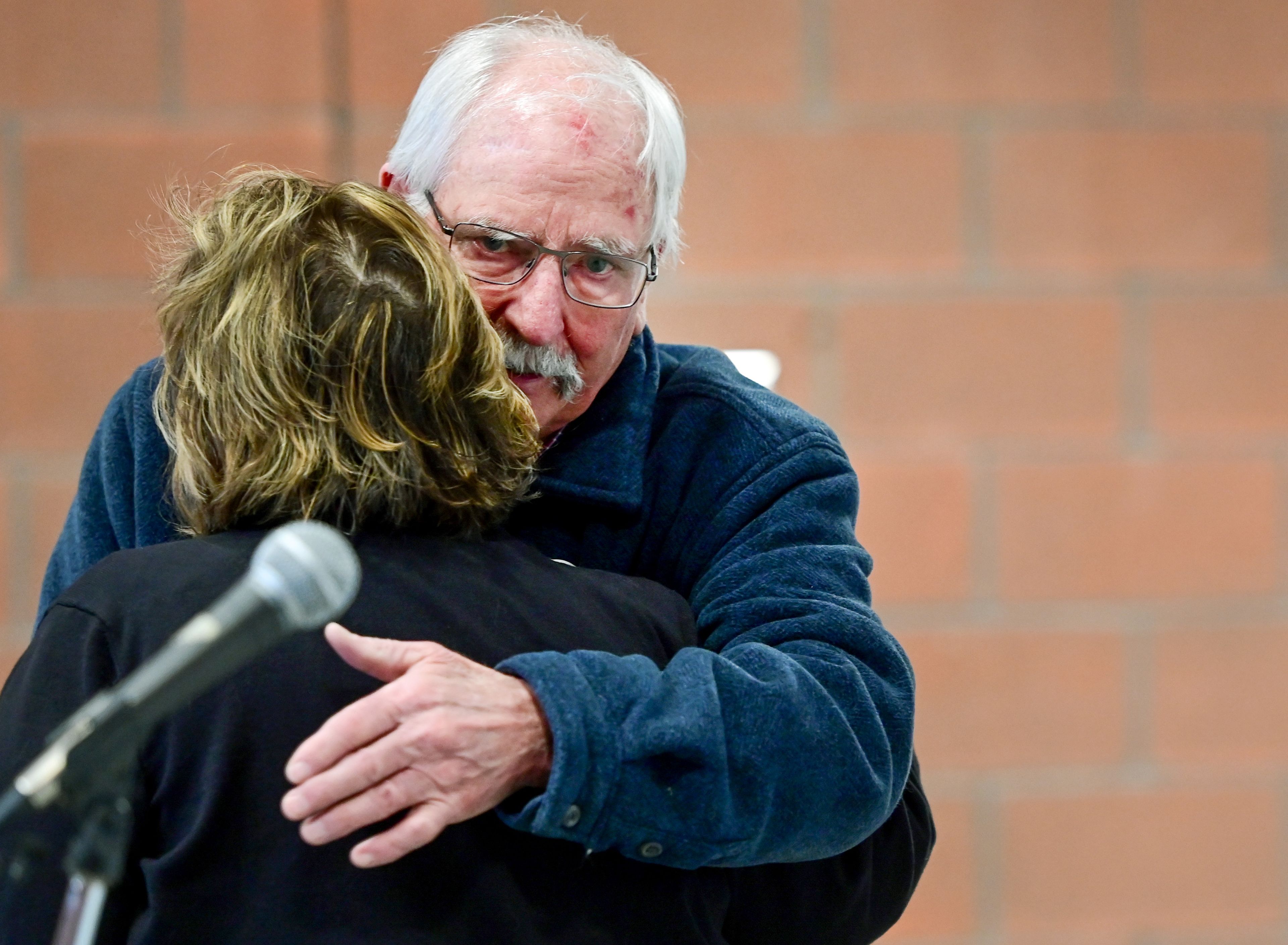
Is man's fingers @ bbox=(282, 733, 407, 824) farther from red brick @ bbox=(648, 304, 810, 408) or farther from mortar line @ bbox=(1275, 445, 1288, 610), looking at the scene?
mortar line @ bbox=(1275, 445, 1288, 610)

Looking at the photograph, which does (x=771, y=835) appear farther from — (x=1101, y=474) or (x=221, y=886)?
(x=1101, y=474)

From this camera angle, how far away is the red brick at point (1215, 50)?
2.11 meters

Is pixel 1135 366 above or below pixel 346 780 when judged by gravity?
below

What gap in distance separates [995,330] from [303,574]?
1709mm

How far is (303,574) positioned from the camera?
57 centimetres

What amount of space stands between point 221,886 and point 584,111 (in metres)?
0.85

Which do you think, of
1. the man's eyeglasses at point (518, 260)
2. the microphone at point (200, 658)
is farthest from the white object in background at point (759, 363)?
the microphone at point (200, 658)

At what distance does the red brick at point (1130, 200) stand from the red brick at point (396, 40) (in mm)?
898

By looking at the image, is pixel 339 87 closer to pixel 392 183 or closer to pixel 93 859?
pixel 392 183

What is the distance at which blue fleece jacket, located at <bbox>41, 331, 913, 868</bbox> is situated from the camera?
87 cm

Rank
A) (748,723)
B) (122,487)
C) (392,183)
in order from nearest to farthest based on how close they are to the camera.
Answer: (748,723) → (122,487) → (392,183)

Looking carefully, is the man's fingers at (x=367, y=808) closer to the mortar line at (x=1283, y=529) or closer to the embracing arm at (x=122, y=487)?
the embracing arm at (x=122, y=487)

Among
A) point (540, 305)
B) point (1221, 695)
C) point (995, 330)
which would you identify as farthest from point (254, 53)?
point (1221, 695)

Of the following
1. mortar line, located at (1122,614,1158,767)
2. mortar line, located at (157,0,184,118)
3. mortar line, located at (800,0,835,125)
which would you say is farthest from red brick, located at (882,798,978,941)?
mortar line, located at (157,0,184,118)
